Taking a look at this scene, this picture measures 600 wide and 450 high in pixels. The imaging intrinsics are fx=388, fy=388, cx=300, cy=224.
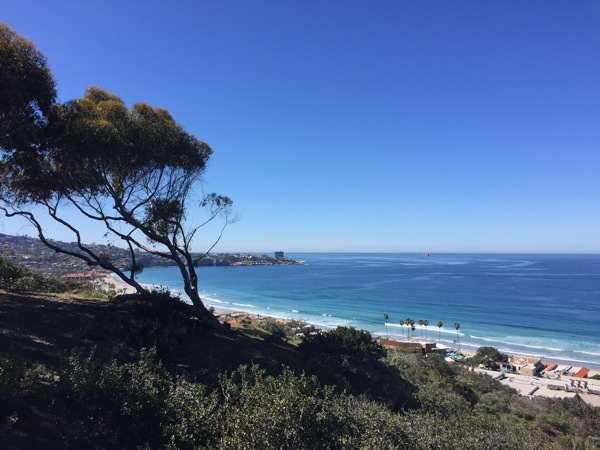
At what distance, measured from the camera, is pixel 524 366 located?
104 ft

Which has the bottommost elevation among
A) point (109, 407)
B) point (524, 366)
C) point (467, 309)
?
point (524, 366)

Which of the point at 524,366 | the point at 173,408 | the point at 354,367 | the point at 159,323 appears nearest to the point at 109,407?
the point at 173,408

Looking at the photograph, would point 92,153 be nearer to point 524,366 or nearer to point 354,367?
point 354,367

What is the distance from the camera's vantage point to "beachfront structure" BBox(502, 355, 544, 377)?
30.7 meters

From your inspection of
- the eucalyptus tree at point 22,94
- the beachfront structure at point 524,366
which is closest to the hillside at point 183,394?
the eucalyptus tree at point 22,94

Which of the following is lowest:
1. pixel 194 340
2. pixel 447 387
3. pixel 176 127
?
pixel 447 387

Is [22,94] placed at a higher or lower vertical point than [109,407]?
higher

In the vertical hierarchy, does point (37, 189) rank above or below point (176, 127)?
below

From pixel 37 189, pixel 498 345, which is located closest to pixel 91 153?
pixel 37 189

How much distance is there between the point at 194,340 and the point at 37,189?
7.00 m

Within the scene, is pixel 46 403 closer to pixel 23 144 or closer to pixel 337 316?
pixel 23 144

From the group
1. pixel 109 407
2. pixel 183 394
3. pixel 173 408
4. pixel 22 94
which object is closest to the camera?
pixel 109 407

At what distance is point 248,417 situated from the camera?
491 centimetres

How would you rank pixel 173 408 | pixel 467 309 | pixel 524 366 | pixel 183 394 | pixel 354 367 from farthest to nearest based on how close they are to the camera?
pixel 467 309 < pixel 524 366 < pixel 354 367 < pixel 183 394 < pixel 173 408
